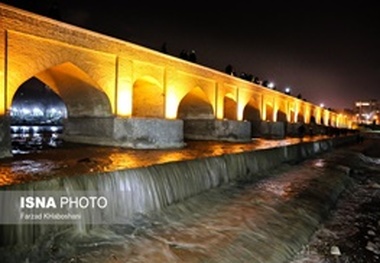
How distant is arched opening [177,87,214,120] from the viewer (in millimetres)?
14941

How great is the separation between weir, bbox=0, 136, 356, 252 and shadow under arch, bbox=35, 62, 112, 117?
408 centimetres

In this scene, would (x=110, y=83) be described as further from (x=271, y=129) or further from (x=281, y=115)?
(x=281, y=115)

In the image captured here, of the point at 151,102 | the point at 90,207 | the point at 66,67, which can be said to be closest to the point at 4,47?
the point at 66,67

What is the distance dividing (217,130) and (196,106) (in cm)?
163

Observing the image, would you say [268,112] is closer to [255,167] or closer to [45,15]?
[255,167]

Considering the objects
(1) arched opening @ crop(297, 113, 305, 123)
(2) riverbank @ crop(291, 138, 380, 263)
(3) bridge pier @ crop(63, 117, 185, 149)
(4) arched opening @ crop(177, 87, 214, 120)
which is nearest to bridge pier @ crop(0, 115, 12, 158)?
(3) bridge pier @ crop(63, 117, 185, 149)

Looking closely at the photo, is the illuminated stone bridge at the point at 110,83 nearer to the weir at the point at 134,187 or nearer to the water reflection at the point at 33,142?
the water reflection at the point at 33,142

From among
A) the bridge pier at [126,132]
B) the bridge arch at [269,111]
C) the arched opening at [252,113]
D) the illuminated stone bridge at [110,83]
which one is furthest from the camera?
the bridge arch at [269,111]

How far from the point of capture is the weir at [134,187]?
4.18 m

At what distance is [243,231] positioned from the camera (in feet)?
18.4

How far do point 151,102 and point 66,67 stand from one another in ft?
13.3

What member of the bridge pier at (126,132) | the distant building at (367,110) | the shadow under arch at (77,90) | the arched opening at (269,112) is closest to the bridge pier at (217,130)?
the bridge pier at (126,132)

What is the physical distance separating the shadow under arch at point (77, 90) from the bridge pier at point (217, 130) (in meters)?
6.21

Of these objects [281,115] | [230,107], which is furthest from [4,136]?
[281,115]
